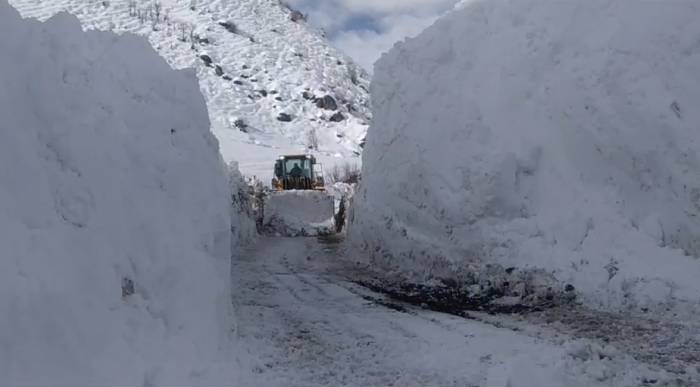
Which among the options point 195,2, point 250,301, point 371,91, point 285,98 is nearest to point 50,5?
point 195,2

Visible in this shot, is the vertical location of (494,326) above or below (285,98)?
below

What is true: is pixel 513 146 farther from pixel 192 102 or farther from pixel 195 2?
pixel 195 2

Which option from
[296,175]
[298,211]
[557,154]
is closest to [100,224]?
[557,154]

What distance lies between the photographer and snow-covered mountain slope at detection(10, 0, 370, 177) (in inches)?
2943

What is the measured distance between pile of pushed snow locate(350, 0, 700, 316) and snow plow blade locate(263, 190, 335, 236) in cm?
1013

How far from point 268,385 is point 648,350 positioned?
127 inches

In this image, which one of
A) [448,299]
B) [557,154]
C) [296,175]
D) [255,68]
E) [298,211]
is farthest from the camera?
[255,68]

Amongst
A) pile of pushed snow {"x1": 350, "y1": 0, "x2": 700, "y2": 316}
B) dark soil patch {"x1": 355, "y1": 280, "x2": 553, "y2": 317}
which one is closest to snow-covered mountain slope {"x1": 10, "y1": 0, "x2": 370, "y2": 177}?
pile of pushed snow {"x1": 350, "y1": 0, "x2": 700, "y2": 316}

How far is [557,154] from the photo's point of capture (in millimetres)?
10016

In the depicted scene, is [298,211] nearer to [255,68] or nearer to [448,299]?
[448,299]

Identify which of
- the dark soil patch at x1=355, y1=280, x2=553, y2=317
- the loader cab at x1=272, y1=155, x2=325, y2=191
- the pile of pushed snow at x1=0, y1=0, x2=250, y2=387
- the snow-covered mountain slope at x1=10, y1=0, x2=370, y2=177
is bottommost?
the dark soil patch at x1=355, y1=280, x2=553, y2=317

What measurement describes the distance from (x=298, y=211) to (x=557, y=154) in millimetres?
14794

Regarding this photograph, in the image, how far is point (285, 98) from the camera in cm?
8525

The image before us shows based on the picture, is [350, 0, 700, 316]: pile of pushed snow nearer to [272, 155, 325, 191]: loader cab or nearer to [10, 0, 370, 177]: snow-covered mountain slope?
[272, 155, 325, 191]: loader cab
